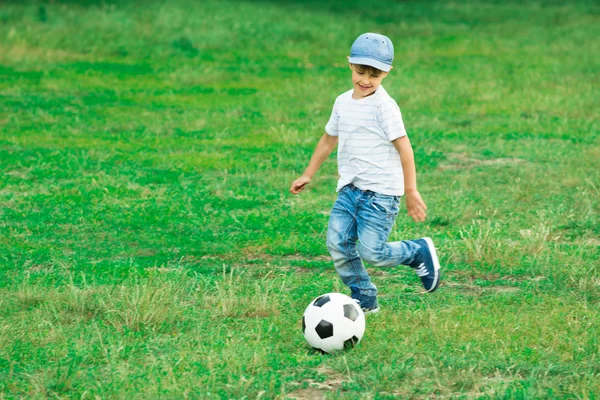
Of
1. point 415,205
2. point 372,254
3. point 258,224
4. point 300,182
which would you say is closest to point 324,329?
point 372,254

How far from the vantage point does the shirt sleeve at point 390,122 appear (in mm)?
5328

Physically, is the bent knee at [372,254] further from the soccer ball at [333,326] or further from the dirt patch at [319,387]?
the dirt patch at [319,387]

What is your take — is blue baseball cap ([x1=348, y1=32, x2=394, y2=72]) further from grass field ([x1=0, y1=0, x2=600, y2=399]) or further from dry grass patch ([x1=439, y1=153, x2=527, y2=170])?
dry grass patch ([x1=439, y1=153, x2=527, y2=170])

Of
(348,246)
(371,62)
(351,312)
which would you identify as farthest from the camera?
(348,246)

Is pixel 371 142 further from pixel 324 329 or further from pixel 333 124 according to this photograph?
→ pixel 324 329

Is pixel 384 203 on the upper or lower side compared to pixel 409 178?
lower

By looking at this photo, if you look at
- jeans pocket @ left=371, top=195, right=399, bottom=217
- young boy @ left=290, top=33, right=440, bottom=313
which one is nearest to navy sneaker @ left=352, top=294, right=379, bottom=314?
young boy @ left=290, top=33, right=440, bottom=313

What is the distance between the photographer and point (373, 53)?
5223 millimetres

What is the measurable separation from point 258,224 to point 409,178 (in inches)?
102

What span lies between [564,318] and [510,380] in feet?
3.42

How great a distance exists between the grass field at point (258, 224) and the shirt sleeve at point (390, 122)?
41.5 inches

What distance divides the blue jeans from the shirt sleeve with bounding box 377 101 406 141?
37cm

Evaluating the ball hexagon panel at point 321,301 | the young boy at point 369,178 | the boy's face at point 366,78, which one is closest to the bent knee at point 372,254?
the young boy at point 369,178

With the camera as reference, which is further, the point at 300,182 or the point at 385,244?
the point at 300,182
